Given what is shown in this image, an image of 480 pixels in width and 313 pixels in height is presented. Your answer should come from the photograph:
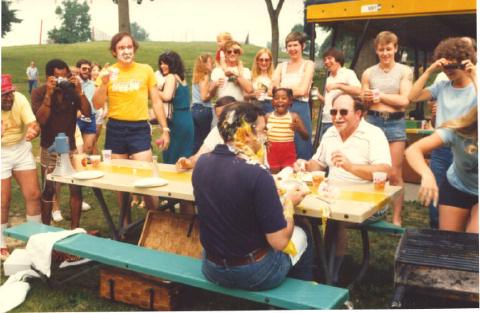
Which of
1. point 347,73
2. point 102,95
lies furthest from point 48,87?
point 347,73

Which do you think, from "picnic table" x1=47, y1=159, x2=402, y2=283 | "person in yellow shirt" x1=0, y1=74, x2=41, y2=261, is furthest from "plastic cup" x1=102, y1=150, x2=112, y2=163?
"person in yellow shirt" x1=0, y1=74, x2=41, y2=261

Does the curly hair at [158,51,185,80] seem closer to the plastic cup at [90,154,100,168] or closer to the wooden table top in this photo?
the wooden table top

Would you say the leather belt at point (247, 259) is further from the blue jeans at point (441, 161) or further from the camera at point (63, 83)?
the camera at point (63, 83)

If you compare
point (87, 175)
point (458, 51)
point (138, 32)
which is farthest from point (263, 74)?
point (458, 51)

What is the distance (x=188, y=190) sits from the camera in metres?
3.34

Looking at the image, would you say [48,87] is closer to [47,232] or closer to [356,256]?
[47,232]

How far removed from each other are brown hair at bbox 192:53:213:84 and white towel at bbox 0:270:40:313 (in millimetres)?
2606

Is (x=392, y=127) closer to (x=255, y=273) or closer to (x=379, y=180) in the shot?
(x=379, y=180)

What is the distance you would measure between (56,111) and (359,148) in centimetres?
245

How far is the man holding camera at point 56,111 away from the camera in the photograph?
4211mm

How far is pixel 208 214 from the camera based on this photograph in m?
2.54

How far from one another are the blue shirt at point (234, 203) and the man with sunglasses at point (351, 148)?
0.94 m

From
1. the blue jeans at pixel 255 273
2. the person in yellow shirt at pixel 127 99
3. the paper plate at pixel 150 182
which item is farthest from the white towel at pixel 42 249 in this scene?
the blue jeans at pixel 255 273

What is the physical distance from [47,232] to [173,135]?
1.73 metres
